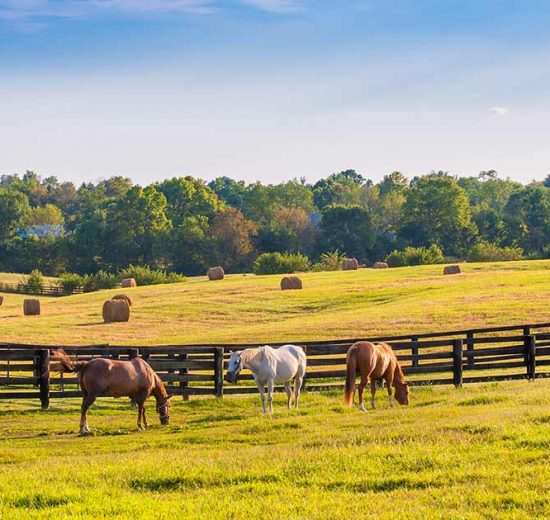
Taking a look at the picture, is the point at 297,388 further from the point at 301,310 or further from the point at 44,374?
the point at 301,310

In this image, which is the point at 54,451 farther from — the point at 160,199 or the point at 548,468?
the point at 160,199

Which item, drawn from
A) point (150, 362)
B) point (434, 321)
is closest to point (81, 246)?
point (434, 321)

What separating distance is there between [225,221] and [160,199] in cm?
1178

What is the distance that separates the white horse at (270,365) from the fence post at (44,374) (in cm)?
464

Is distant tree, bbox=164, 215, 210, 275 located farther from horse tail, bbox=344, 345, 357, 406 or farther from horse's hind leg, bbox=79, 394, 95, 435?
horse's hind leg, bbox=79, 394, 95, 435

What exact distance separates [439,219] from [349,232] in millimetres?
11483

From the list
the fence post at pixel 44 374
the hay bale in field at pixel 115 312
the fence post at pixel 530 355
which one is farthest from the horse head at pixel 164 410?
the hay bale in field at pixel 115 312

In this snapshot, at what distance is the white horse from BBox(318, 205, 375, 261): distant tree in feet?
322

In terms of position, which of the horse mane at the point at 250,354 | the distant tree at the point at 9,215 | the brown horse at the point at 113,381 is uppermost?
the distant tree at the point at 9,215

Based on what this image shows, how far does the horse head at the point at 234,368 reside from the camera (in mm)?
17234

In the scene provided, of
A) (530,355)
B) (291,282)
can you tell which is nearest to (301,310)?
(291,282)

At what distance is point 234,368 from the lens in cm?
1728

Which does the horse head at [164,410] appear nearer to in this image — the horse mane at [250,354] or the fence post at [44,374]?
the horse mane at [250,354]

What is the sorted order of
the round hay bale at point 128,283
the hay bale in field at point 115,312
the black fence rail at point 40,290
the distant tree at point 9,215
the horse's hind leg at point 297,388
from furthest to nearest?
1. the distant tree at point 9,215
2. the black fence rail at point 40,290
3. the round hay bale at point 128,283
4. the hay bale in field at point 115,312
5. the horse's hind leg at point 297,388
